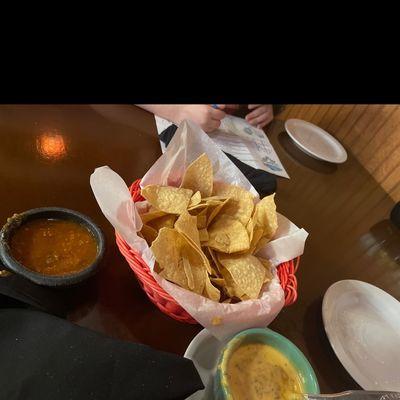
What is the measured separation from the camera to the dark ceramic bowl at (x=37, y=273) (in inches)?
21.4

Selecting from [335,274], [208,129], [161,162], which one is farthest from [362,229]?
[161,162]

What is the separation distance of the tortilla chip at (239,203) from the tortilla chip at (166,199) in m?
0.11

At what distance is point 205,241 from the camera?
741 mm

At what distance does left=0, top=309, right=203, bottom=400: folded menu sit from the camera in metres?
0.41

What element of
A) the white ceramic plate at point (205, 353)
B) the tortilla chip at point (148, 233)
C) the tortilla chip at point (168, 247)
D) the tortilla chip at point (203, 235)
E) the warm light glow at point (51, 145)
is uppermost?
the tortilla chip at point (168, 247)

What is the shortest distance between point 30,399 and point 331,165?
129cm

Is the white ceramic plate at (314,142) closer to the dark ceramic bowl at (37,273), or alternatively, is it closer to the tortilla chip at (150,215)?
the tortilla chip at (150,215)

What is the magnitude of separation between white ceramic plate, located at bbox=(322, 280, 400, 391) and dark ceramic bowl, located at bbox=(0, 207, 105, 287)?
1.57 ft

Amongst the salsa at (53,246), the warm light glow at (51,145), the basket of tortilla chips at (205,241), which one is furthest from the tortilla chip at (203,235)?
the warm light glow at (51,145)

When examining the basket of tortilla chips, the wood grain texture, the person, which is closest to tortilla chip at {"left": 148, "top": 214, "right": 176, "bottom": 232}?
the basket of tortilla chips

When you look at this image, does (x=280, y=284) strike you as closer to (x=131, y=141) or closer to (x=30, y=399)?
(x=30, y=399)

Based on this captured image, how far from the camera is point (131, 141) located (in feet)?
3.47

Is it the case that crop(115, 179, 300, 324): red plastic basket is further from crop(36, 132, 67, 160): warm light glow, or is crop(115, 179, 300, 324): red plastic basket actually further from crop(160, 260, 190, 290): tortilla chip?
crop(36, 132, 67, 160): warm light glow

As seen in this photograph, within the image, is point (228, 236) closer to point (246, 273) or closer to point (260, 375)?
point (246, 273)
